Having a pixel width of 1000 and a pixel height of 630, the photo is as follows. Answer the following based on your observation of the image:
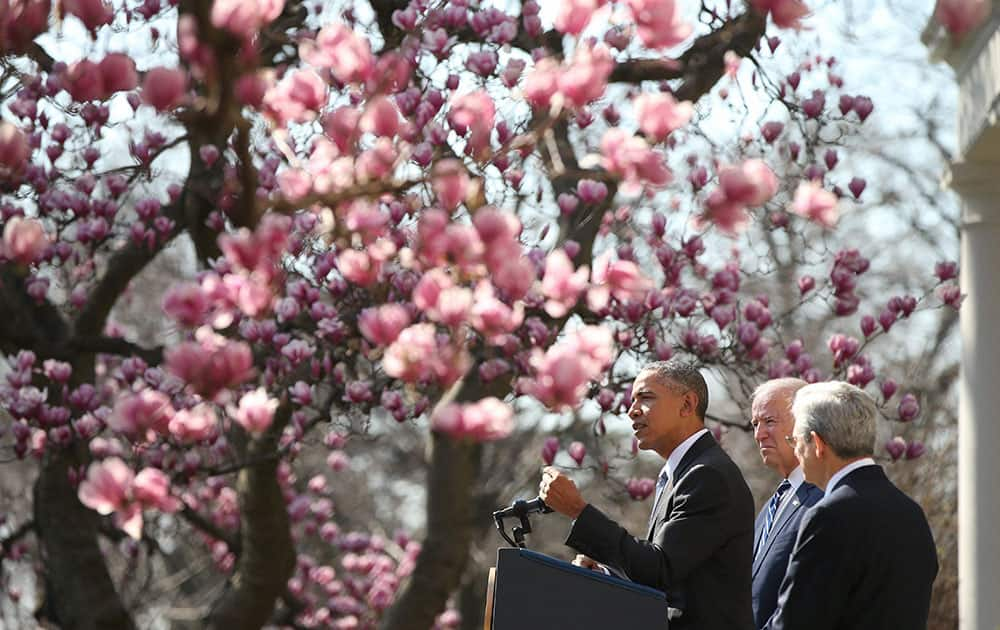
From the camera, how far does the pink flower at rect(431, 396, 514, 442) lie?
311 cm

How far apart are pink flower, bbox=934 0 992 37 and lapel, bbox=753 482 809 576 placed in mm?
1695

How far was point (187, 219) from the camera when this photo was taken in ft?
24.7

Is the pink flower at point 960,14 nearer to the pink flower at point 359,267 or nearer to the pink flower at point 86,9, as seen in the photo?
the pink flower at point 359,267

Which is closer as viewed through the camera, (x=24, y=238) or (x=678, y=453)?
(x=24, y=238)

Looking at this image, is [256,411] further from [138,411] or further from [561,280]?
[561,280]

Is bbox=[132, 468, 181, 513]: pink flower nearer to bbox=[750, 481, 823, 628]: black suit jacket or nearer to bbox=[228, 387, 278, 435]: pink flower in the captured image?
bbox=[228, 387, 278, 435]: pink flower

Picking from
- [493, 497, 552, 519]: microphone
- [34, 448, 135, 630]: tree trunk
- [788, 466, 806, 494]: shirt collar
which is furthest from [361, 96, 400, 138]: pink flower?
[34, 448, 135, 630]: tree trunk

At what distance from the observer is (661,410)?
13.2 feet

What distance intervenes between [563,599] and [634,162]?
1.07 meters

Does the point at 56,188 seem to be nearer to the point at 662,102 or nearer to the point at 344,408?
the point at 344,408

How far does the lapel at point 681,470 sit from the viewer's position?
155 inches

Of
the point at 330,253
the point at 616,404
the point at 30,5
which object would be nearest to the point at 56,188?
the point at 330,253

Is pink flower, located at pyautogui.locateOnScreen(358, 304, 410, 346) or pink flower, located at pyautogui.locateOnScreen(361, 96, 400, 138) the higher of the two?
pink flower, located at pyautogui.locateOnScreen(361, 96, 400, 138)

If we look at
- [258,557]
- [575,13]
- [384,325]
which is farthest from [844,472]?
[258,557]
